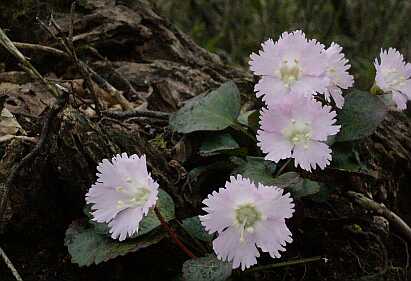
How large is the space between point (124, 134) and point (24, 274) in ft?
0.98

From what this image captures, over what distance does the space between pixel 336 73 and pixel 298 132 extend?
0.50ft

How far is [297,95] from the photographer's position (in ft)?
3.42

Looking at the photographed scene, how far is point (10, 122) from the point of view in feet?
4.07

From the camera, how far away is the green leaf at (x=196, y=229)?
1.09 m

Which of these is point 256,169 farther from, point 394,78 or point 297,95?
point 394,78

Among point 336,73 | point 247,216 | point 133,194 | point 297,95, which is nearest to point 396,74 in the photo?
point 336,73

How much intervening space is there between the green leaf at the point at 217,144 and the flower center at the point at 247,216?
25 centimetres

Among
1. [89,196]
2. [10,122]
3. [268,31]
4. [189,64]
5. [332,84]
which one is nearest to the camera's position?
[89,196]

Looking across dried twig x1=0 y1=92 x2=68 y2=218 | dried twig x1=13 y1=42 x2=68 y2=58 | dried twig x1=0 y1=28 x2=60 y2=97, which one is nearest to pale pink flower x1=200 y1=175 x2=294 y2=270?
dried twig x1=0 y1=92 x2=68 y2=218

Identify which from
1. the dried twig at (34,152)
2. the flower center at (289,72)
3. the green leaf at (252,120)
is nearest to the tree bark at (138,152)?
the dried twig at (34,152)

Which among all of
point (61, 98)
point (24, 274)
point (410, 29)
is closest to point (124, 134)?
point (61, 98)

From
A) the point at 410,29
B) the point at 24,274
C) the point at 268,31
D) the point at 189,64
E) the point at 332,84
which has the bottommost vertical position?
the point at 24,274

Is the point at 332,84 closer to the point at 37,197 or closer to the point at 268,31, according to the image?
the point at 37,197

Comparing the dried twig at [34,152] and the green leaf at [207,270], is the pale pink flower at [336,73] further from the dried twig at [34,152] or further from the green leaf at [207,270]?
the dried twig at [34,152]
